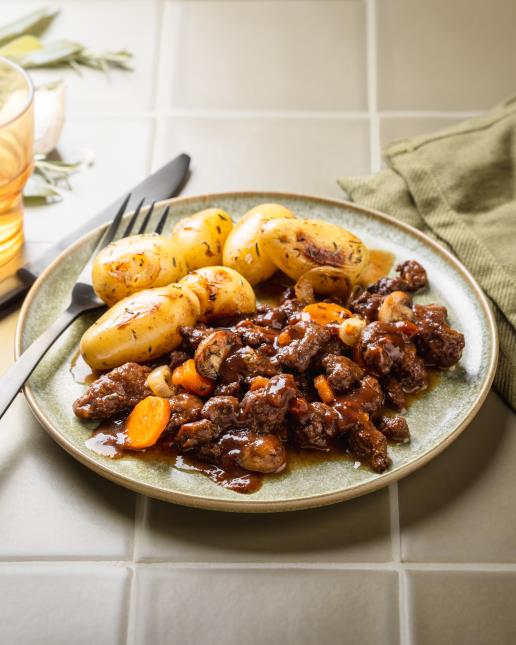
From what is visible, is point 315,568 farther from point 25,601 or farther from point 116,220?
point 116,220

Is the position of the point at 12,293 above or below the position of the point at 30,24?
below

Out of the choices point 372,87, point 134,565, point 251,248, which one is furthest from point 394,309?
point 372,87

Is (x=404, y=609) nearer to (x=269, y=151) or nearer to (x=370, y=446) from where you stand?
(x=370, y=446)

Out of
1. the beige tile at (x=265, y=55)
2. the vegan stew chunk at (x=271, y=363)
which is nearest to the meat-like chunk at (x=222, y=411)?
the vegan stew chunk at (x=271, y=363)

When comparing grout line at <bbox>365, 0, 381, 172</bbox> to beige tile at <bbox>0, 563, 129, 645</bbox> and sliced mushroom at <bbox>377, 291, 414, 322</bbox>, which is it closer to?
sliced mushroom at <bbox>377, 291, 414, 322</bbox>

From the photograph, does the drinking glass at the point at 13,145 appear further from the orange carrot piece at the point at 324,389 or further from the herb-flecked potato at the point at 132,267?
the orange carrot piece at the point at 324,389

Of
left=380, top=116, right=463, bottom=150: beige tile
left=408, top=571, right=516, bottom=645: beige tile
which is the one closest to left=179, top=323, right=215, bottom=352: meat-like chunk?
left=408, top=571, right=516, bottom=645: beige tile

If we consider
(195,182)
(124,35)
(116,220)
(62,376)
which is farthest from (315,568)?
(124,35)
